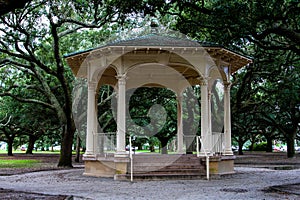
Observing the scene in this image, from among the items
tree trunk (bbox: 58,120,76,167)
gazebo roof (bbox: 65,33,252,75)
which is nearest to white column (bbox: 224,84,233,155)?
gazebo roof (bbox: 65,33,252,75)

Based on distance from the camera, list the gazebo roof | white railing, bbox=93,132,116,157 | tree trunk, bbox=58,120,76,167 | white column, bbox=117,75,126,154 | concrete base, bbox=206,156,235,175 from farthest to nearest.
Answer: tree trunk, bbox=58,120,76,167, white railing, bbox=93,132,116,157, concrete base, bbox=206,156,235,175, white column, bbox=117,75,126,154, the gazebo roof

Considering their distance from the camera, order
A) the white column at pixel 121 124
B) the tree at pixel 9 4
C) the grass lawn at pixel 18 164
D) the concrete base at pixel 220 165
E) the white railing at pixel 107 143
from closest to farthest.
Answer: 1. the tree at pixel 9 4
2. the white column at pixel 121 124
3. the concrete base at pixel 220 165
4. the white railing at pixel 107 143
5. the grass lawn at pixel 18 164

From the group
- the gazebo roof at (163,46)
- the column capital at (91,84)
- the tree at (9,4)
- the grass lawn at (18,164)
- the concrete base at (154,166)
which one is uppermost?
the gazebo roof at (163,46)

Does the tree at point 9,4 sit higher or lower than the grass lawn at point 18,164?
higher

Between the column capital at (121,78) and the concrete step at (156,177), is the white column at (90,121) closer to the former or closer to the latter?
the column capital at (121,78)

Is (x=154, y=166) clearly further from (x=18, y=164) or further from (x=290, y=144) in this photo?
(x=290, y=144)

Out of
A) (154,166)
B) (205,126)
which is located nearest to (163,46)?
(205,126)

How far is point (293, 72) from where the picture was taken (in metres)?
22.1

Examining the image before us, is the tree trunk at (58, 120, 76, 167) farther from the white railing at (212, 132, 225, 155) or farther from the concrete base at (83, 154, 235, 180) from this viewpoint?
the white railing at (212, 132, 225, 155)

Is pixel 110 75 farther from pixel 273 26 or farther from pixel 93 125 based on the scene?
pixel 273 26

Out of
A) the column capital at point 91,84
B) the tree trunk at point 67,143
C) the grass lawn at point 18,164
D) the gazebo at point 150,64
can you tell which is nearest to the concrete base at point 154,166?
the gazebo at point 150,64

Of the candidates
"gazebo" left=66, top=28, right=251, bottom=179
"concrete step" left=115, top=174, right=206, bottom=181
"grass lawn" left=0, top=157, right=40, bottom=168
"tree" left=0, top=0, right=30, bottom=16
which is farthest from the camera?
"grass lawn" left=0, top=157, right=40, bottom=168

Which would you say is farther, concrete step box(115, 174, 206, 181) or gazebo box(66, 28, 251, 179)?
gazebo box(66, 28, 251, 179)

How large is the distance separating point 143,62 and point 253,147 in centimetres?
5143
